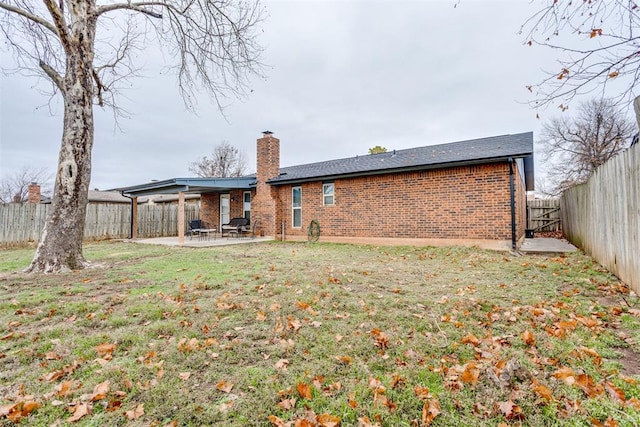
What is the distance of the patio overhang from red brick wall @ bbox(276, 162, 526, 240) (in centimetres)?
375

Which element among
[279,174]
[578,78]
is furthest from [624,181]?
[279,174]

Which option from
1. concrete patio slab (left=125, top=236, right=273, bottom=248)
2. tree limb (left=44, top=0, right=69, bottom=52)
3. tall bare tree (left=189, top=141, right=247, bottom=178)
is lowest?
concrete patio slab (left=125, top=236, right=273, bottom=248)

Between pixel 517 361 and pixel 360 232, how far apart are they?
31.2 ft

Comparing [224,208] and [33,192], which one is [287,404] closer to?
[224,208]

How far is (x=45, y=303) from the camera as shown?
4199mm

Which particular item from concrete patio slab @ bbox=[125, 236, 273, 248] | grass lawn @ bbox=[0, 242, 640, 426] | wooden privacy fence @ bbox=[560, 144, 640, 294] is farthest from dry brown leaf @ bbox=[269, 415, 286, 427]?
concrete patio slab @ bbox=[125, 236, 273, 248]

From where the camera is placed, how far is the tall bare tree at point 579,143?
21.1 meters

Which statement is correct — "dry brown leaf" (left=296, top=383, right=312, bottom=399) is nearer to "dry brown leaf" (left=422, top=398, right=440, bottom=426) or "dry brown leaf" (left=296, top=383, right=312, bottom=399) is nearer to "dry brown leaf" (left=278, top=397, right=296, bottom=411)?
"dry brown leaf" (left=278, top=397, right=296, bottom=411)

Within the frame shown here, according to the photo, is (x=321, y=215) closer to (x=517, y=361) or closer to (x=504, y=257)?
(x=504, y=257)

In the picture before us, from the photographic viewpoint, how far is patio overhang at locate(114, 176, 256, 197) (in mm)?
12688

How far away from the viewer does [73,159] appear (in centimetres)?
688

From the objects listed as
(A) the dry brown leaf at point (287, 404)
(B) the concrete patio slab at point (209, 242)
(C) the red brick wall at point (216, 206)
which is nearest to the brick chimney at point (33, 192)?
(C) the red brick wall at point (216, 206)

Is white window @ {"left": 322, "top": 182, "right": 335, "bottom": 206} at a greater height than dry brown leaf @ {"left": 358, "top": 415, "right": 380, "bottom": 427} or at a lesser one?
greater

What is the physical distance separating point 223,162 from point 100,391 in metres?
37.0
